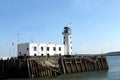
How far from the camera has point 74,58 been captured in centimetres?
6656

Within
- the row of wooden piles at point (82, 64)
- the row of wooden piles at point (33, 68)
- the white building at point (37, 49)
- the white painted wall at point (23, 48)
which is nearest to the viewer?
the row of wooden piles at point (33, 68)

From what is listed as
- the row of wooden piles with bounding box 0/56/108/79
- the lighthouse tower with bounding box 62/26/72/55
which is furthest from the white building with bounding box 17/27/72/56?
the row of wooden piles with bounding box 0/56/108/79

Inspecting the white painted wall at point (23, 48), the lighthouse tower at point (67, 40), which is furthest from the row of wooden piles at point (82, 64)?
the white painted wall at point (23, 48)

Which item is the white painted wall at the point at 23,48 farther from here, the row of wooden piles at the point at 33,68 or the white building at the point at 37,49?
the row of wooden piles at the point at 33,68

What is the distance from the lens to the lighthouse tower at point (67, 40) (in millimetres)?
79625

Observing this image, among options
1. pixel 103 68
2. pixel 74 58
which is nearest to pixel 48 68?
pixel 74 58

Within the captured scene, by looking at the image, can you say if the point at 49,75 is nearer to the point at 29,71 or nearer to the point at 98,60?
the point at 29,71

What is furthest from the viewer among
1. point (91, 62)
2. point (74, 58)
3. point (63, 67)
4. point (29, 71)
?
point (91, 62)

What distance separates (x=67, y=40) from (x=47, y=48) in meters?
10.1

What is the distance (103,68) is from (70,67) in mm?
13796

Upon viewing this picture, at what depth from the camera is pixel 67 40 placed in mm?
80125

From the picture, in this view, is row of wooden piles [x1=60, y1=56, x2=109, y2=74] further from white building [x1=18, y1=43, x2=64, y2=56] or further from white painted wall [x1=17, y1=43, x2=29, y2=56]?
white painted wall [x1=17, y1=43, x2=29, y2=56]

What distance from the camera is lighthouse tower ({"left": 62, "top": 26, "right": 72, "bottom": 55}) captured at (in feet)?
261

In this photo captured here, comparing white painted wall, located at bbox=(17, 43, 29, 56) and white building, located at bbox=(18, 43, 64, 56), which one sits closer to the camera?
white building, located at bbox=(18, 43, 64, 56)
